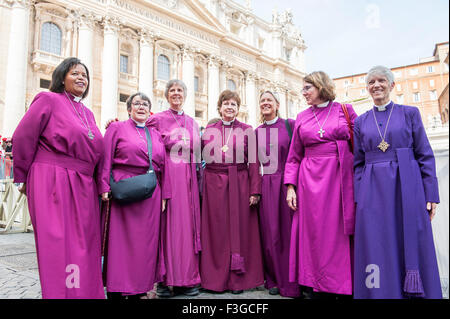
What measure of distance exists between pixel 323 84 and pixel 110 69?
18.3 meters

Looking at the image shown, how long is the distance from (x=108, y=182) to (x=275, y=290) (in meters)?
2.08

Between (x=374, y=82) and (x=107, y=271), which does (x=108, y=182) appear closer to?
(x=107, y=271)

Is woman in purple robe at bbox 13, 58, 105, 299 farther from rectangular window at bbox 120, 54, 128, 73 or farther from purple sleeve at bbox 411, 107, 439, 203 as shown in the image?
rectangular window at bbox 120, 54, 128, 73

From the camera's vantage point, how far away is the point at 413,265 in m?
2.22

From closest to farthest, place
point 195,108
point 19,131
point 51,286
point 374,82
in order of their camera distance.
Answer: point 51,286, point 19,131, point 374,82, point 195,108

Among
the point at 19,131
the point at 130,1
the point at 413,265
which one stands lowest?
the point at 413,265

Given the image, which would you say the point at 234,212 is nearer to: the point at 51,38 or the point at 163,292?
the point at 163,292

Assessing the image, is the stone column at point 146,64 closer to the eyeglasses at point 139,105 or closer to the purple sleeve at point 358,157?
the eyeglasses at point 139,105

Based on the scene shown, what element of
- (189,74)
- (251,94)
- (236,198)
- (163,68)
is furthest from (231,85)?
(236,198)

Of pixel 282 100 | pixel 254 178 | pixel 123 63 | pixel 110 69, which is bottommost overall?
pixel 254 178

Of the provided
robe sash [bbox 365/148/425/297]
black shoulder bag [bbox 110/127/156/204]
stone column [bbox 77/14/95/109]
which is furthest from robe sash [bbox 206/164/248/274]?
stone column [bbox 77/14/95/109]

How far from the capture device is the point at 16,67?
15.3 metres

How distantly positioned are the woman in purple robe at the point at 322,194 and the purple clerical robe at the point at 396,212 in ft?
0.57

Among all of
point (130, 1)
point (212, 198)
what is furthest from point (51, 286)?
point (130, 1)
